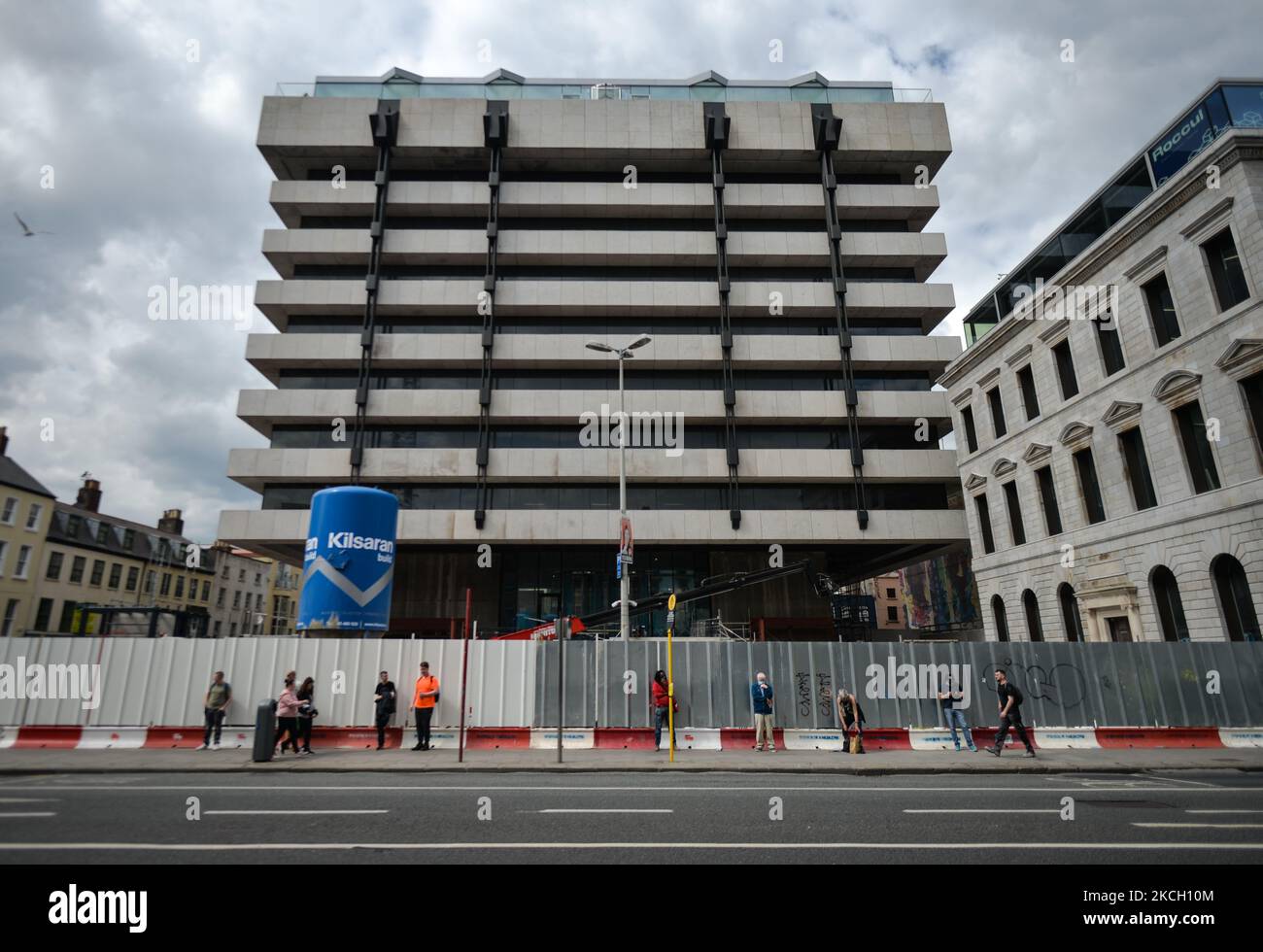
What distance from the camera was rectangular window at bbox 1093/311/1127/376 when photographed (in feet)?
73.2

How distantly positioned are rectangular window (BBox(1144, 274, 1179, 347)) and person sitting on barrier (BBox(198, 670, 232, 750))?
28.6 meters

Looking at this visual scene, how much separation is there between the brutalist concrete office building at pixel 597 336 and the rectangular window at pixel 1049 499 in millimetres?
8604

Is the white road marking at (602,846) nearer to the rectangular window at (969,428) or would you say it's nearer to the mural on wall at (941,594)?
the rectangular window at (969,428)

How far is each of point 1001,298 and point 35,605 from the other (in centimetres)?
5979

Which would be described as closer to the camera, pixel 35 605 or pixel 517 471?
pixel 517 471

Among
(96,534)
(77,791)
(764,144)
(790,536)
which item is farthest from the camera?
(96,534)

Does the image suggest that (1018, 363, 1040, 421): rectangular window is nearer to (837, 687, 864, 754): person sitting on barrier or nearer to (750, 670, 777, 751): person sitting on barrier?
(837, 687, 864, 754): person sitting on barrier

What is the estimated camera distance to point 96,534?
48.5 meters

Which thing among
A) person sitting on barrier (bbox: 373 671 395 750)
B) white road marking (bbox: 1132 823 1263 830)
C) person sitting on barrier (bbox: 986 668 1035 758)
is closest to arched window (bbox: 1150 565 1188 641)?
person sitting on barrier (bbox: 986 668 1035 758)

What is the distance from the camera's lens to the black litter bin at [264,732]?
1325 cm

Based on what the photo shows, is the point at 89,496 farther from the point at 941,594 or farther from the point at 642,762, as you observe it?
the point at 941,594

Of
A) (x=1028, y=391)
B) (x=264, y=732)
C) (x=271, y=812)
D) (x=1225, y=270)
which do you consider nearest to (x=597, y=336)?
(x=1028, y=391)
